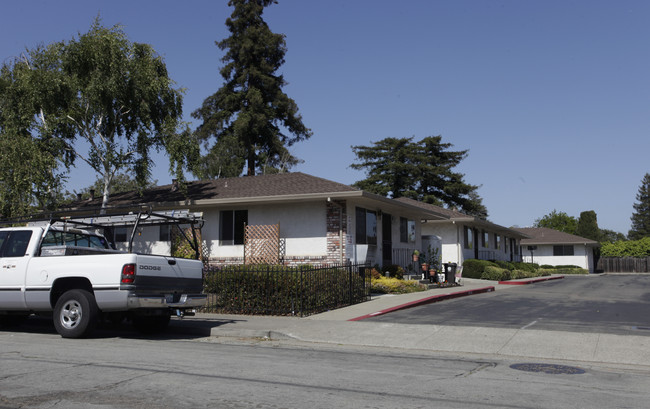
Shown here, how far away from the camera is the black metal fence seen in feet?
45.0

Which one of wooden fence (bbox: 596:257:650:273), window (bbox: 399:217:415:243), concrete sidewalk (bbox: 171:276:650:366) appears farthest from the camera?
wooden fence (bbox: 596:257:650:273)

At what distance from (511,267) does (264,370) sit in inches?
1256

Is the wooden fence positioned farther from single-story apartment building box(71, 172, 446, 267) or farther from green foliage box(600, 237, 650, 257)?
single-story apartment building box(71, 172, 446, 267)

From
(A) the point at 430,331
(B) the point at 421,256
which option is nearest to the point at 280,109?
(B) the point at 421,256

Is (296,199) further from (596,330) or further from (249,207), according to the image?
(596,330)

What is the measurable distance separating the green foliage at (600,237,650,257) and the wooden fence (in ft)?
6.69

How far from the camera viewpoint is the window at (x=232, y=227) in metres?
21.7

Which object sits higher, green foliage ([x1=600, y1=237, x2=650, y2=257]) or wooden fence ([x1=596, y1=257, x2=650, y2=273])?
green foliage ([x1=600, y1=237, x2=650, y2=257])

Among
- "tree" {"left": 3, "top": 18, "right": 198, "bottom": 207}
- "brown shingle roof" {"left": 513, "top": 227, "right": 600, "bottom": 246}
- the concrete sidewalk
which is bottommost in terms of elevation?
the concrete sidewalk

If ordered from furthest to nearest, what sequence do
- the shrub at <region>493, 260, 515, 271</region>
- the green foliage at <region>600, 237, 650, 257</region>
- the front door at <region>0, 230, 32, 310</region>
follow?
the green foliage at <region>600, 237, 650, 257</region>
the shrub at <region>493, 260, 515, 271</region>
the front door at <region>0, 230, 32, 310</region>

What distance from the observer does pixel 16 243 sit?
35.7 ft

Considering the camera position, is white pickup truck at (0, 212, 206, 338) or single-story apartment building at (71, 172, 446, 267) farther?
single-story apartment building at (71, 172, 446, 267)

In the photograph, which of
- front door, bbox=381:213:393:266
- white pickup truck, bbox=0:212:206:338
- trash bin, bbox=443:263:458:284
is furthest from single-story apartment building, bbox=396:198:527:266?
white pickup truck, bbox=0:212:206:338

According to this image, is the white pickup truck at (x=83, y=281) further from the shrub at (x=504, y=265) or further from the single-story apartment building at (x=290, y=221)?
the shrub at (x=504, y=265)
